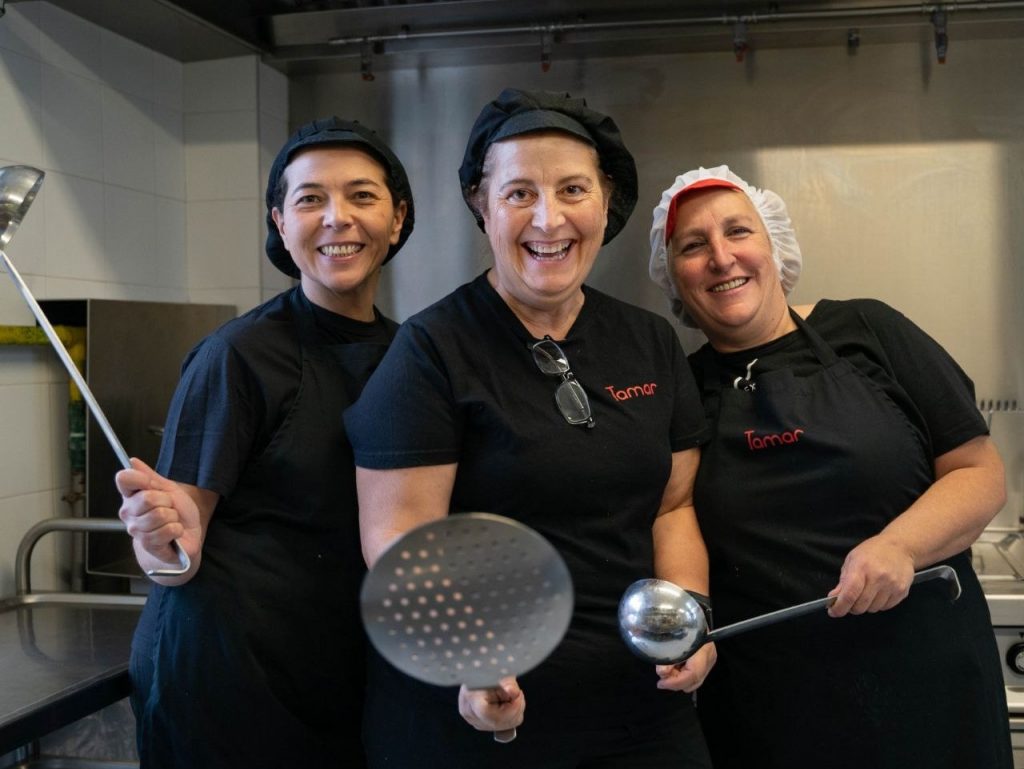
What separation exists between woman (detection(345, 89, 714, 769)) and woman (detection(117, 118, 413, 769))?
12cm

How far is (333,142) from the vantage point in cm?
111

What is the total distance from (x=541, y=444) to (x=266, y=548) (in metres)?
0.34

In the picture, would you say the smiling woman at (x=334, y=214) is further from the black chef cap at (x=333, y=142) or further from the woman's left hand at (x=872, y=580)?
the woman's left hand at (x=872, y=580)

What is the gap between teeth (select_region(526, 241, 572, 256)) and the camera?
37.3 inches

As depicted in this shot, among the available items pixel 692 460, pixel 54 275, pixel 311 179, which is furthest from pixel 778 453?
pixel 54 275

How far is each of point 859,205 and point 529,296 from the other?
43.6 inches

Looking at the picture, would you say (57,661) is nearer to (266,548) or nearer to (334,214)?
(266,548)

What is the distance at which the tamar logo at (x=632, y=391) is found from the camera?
973 mm

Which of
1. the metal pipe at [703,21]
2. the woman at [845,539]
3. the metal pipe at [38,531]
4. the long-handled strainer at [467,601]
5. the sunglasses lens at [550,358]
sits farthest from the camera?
the metal pipe at [703,21]

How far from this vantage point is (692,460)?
1.07m

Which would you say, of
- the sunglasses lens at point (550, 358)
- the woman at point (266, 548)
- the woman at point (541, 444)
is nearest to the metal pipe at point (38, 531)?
the woman at point (266, 548)

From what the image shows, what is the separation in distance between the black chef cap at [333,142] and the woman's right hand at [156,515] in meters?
0.33

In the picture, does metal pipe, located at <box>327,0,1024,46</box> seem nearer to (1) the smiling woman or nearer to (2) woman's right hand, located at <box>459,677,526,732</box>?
(1) the smiling woman

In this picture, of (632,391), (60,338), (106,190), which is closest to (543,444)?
(632,391)
